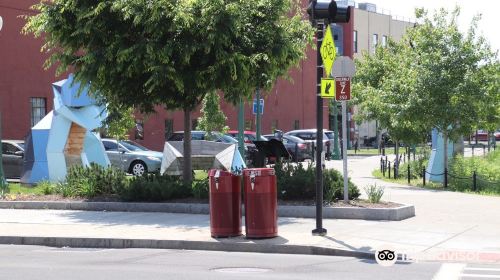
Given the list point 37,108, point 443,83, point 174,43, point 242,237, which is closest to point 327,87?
point 242,237

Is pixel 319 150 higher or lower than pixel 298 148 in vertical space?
lower

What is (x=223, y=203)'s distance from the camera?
1121 centimetres

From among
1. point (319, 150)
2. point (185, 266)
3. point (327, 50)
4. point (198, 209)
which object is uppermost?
point (327, 50)

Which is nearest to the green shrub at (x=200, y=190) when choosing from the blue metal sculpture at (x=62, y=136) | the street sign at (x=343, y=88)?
the street sign at (x=343, y=88)

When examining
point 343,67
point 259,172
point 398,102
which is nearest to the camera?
point 259,172

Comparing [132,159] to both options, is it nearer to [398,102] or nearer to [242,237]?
[398,102]

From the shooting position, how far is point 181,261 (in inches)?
388

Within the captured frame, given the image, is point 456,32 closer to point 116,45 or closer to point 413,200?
point 413,200

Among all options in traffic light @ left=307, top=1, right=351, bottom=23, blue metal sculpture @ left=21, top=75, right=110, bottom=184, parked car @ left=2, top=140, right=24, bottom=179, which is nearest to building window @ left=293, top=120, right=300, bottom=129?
parked car @ left=2, top=140, right=24, bottom=179

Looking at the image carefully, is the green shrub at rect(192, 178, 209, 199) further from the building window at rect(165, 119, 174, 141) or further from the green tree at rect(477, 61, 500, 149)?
the building window at rect(165, 119, 174, 141)

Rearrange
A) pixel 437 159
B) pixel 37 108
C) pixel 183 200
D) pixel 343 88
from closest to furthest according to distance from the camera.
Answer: pixel 343 88 < pixel 183 200 < pixel 437 159 < pixel 37 108

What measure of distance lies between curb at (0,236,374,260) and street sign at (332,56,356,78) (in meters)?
4.51

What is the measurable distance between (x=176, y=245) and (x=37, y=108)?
24742 mm

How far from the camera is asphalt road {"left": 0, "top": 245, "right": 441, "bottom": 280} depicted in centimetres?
858
